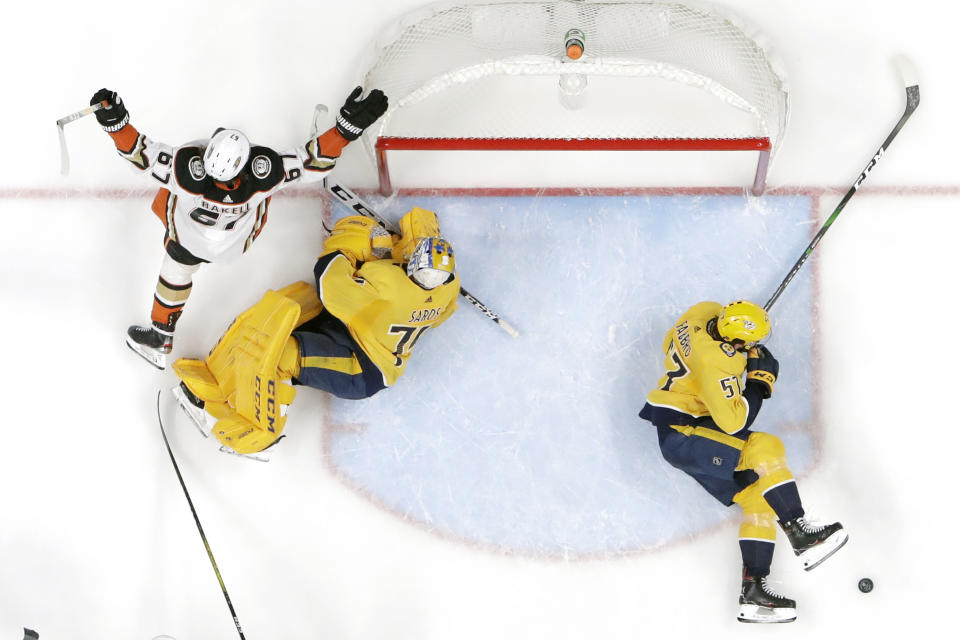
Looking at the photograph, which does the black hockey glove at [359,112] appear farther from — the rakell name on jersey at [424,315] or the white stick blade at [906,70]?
the white stick blade at [906,70]

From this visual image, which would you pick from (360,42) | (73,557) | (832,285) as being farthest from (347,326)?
(832,285)

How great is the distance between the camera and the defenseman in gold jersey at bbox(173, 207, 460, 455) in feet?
11.3

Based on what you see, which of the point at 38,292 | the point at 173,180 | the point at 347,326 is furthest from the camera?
the point at 38,292

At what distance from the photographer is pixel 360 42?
3953 mm

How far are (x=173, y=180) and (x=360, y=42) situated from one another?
110 cm

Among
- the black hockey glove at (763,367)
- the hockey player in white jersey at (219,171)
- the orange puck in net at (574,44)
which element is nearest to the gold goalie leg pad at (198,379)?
the hockey player in white jersey at (219,171)

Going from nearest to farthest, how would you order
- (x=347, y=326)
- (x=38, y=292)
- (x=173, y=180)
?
(x=173, y=180), (x=347, y=326), (x=38, y=292)

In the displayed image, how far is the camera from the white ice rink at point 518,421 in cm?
380

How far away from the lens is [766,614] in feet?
11.7

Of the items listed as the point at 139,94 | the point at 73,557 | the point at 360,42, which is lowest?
the point at 73,557

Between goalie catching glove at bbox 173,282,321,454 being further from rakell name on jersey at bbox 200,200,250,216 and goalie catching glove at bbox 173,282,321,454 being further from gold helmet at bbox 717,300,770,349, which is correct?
gold helmet at bbox 717,300,770,349

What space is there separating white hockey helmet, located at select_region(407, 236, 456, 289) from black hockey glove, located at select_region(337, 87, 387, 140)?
1.49ft

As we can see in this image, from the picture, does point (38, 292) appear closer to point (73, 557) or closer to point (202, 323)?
point (202, 323)

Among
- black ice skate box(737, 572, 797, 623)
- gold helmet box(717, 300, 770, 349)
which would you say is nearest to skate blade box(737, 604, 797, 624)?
black ice skate box(737, 572, 797, 623)
